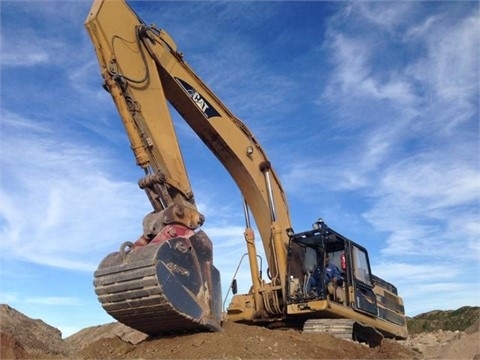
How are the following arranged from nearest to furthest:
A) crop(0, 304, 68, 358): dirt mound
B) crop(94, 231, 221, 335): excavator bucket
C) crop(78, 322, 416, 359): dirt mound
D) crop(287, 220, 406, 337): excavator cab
Answer: crop(94, 231, 221, 335): excavator bucket
crop(78, 322, 416, 359): dirt mound
crop(287, 220, 406, 337): excavator cab
crop(0, 304, 68, 358): dirt mound

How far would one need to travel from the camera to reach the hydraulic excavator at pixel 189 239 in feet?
23.4

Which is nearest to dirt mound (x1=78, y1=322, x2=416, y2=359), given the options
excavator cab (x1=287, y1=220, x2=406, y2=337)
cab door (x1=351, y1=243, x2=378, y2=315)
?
excavator cab (x1=287, y1=220, x2=406, y2=337)

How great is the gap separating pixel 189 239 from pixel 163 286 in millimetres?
899

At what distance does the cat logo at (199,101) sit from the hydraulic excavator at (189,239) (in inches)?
0.8

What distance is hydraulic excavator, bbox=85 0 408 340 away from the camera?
7129mm

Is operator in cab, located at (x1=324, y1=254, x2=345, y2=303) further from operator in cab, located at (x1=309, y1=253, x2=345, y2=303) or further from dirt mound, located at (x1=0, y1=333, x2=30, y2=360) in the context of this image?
dirt mound, located at (x1=0, y1=333, x2=30, y2=360)

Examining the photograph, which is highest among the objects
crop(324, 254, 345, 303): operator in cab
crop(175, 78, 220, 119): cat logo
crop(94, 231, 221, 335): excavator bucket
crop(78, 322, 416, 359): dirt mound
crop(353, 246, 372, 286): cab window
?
crop(175, 78, 220, 119): cat logo

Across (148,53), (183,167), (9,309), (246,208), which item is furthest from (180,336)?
(9,309)

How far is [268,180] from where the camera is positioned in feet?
35.2

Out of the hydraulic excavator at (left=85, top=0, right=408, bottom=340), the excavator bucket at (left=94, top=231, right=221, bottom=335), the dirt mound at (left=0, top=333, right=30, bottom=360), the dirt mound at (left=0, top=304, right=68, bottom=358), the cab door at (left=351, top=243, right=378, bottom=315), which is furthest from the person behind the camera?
the dirt mound at (left=0, top=304, right=68, bottom=358)

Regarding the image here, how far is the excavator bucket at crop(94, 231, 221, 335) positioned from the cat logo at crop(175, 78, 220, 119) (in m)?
2.89

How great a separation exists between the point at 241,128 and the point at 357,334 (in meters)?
4.30

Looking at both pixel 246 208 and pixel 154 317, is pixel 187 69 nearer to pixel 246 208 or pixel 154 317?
pixel 246 208

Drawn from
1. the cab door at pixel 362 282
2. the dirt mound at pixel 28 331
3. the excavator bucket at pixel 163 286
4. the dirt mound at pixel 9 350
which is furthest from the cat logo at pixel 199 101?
the dirt mound at pixel 28 331
